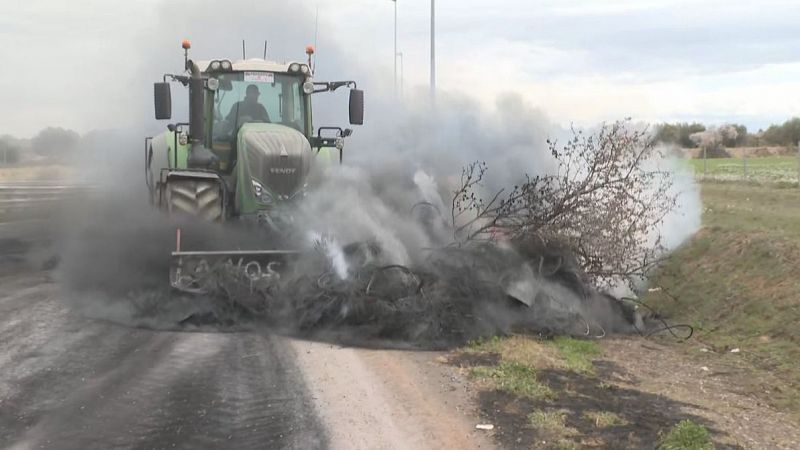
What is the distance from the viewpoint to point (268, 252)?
9312 millimetres

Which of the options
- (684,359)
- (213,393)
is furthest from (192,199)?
(684,359)

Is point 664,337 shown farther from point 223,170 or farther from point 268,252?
point 223,170

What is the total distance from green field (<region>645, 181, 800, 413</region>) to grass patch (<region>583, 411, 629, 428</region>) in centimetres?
208

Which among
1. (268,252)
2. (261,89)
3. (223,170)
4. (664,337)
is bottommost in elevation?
(664,337)

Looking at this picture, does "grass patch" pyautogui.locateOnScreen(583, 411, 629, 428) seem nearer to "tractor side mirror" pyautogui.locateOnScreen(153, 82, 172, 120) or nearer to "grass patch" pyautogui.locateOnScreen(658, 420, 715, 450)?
"grass patch" pyautogui.locateOnScreen(658, 420, 715, 450)

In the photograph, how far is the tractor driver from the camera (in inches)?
432

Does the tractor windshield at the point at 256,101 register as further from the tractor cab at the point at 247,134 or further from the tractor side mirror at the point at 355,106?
the tractor side mirror at the point at 355,106

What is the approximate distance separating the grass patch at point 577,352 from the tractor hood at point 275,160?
13.0 feet

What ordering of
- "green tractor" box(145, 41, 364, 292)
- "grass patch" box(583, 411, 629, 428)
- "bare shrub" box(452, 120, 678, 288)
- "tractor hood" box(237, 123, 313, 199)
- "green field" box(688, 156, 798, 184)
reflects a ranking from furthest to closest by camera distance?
"green field" box(688, 156, 798, 184) < "bare shrub" box(452, 120, 678, 288) < "tractor hood" box(237, 123, 313, 199) < "green tractor" box(145, 41, 364, 292) < "grass patch" box(583, 411, 629, 428)

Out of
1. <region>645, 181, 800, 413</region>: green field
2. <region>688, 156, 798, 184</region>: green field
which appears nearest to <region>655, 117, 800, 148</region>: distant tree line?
<region>688, 156, 798, 184</region>: green field

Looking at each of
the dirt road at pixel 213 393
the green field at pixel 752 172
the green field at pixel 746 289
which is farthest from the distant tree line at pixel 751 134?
the dirt road at pixel 213 393

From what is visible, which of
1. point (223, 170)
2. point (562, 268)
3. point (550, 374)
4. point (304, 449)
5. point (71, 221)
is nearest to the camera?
point (304, 449)

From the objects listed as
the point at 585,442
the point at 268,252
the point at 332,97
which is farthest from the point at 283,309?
the point at 332,97

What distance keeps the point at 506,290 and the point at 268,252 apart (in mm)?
3031
